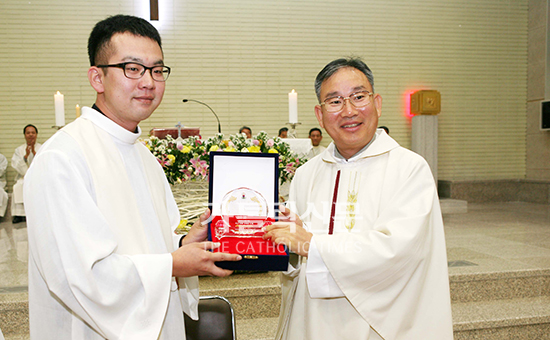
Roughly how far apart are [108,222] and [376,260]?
3.47 feet

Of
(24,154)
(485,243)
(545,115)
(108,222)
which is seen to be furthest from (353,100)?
(545,115)

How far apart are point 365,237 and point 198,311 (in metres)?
1.00

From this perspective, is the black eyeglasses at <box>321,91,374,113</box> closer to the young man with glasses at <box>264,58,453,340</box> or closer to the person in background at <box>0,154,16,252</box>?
the young man with glasses at <box>264,58,453,340</box>

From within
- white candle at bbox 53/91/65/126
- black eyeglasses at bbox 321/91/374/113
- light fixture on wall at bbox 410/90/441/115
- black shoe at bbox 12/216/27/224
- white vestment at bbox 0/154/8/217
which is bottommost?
black shoe at bbox 12/216/27/224

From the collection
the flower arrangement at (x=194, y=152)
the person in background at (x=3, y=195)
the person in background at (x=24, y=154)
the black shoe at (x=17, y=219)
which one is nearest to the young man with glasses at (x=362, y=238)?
the flower arrangement at (x=194, y=152)

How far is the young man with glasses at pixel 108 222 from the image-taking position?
4.78 feet

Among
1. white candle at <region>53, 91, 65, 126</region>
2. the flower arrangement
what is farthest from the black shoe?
the flower arrangement

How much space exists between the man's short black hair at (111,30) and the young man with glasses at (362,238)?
87 centimetres

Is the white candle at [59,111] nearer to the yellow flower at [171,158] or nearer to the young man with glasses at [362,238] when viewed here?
the yellow flower at [171,158]

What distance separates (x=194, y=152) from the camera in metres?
3.52

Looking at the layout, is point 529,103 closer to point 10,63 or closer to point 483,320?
point 483,320

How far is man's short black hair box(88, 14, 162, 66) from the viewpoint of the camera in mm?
1665

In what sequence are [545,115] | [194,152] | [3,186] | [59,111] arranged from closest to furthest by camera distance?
[194,152] → [59,111] → [3,186] → [545,115]

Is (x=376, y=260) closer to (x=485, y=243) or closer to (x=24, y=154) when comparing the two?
(x=485, y=243)
